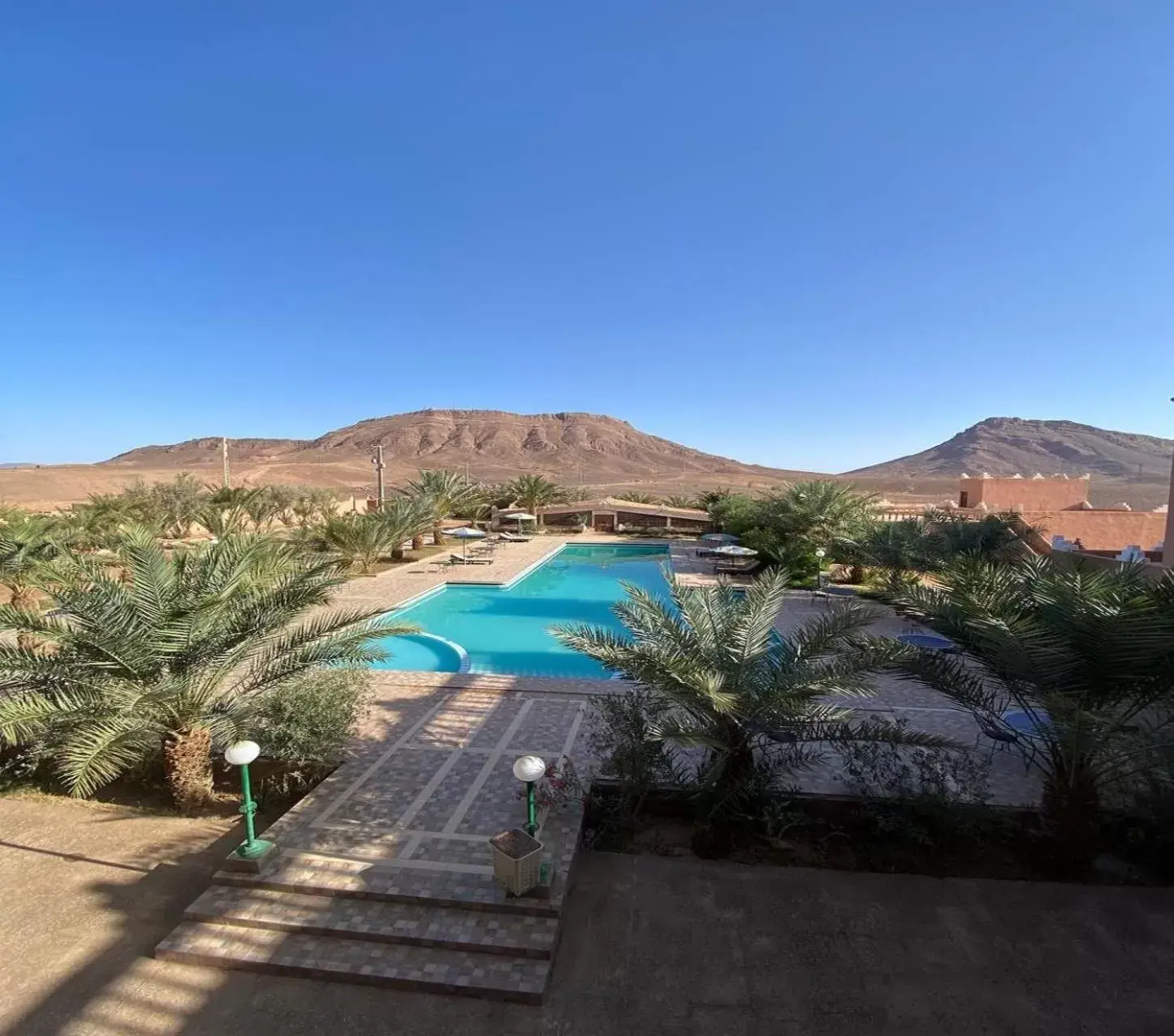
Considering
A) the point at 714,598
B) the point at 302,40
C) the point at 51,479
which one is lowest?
the point at 714,598

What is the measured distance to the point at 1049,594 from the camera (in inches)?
182

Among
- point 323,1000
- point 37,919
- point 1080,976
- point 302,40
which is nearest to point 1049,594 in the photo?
point 1080,976

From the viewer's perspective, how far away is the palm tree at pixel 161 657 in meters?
5.06

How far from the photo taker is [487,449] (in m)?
111

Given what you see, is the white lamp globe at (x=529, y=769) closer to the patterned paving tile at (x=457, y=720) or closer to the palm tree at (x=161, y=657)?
the palm tree at (x=161, y=657)

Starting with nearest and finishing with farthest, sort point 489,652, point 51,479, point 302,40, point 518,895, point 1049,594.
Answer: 1. point 518,895
2. point 1049,594
3. point 302,40
4. point 489,652
5. point 51,479

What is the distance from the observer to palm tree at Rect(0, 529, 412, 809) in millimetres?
5062

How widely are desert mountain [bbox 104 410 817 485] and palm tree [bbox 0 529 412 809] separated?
79023 mm

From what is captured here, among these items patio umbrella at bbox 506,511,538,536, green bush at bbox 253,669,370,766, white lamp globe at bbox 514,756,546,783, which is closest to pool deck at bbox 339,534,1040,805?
green bush at bbox 253,669,370,766

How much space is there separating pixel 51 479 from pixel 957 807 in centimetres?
6360

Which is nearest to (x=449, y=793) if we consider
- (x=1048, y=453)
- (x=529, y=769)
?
(x=529, y=769)

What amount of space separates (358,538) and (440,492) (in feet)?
23.8

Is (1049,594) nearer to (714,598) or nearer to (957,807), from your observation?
(957,807)

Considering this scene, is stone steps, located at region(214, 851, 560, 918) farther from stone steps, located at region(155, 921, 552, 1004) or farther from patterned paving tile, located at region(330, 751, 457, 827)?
patterned paving tile, located at region(330, 751, 457, 827)
